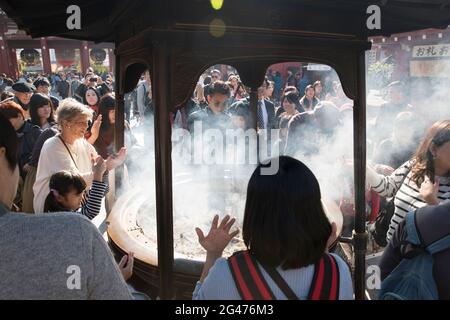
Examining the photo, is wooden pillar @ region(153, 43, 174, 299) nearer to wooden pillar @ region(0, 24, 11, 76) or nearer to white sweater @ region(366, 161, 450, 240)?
white sweater @ region(366, 161, 450, 240)

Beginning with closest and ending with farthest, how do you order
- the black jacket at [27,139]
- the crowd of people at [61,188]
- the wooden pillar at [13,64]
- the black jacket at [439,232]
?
the crowd of people at [61,188]
the black jacket at [439,232]
the black jacket at [27,139]
the wooden pillar at [13,64]

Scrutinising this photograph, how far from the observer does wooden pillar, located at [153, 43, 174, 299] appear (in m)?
1.93

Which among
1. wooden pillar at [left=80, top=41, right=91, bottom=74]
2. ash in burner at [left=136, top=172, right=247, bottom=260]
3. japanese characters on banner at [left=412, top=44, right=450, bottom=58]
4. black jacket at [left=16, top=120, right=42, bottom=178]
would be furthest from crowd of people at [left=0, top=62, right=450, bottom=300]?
wooden pillar at [left=80, top=41, right=91, bottom=74]

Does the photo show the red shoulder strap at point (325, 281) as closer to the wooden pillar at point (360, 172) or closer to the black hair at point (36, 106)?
the wooden pillar at point (360, 172)

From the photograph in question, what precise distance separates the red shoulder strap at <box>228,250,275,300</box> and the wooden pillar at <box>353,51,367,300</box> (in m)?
1.46

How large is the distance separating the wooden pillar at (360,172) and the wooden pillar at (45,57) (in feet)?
75.1

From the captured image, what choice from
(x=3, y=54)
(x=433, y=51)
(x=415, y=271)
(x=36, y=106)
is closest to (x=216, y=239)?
(x=415, y=271)

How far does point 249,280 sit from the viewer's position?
121 centimetres

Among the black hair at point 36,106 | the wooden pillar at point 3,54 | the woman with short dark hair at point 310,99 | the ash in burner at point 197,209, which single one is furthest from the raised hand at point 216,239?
the wooden pillar at point 3,54

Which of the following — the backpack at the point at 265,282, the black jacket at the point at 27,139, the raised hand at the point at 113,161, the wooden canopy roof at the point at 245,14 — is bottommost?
the backpack at the point at 265,282

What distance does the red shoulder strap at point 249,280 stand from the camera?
3.92 feet

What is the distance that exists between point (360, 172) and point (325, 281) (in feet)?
4.55

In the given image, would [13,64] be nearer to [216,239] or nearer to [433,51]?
[433,51]
